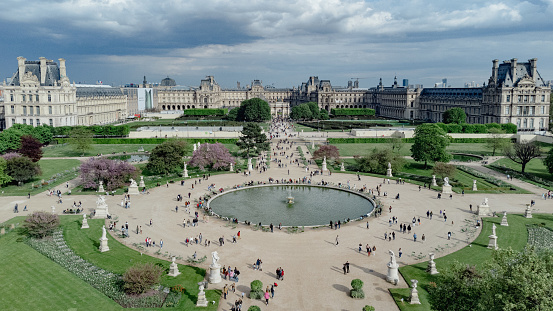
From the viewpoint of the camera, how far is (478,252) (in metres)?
37.9

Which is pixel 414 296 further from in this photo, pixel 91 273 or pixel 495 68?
pixel 495 68

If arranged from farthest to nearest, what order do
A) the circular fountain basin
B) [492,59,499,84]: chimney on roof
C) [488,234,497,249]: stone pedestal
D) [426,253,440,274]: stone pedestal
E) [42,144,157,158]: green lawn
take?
[492,59,499,84]: chimney on roof, [42,144,157,158]: green lawn, the circular fountain basin, [488,234,497,249]: stone pedestal, [426,253,440,274]: stone pedestal

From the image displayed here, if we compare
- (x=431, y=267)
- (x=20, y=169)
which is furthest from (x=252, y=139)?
(x=431, y=267)

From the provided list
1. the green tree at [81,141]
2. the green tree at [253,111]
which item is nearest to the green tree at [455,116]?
the green tree at [253,111]

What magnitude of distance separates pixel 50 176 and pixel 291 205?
1600 inches

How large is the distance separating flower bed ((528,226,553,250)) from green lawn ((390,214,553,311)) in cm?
52

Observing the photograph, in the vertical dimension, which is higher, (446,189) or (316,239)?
(446,189)

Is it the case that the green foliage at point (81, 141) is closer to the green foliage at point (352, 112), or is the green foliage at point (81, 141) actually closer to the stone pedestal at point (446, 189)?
the stone pedestal at point (446, 189)

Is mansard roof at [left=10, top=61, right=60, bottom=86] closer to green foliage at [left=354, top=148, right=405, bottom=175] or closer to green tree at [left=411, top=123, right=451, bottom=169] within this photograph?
green foliage at [left=354, top=148, right=405, bottom=175]

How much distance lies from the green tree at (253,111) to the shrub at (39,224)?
115m

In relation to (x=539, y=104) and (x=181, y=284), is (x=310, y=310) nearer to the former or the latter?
(x=181, y=284)

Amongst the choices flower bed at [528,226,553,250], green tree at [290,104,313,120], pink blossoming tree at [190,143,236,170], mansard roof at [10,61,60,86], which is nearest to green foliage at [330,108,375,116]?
green tree at [290,104,313,120]

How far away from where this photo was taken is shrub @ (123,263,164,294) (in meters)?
29.9

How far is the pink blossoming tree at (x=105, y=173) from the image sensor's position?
58906mm
